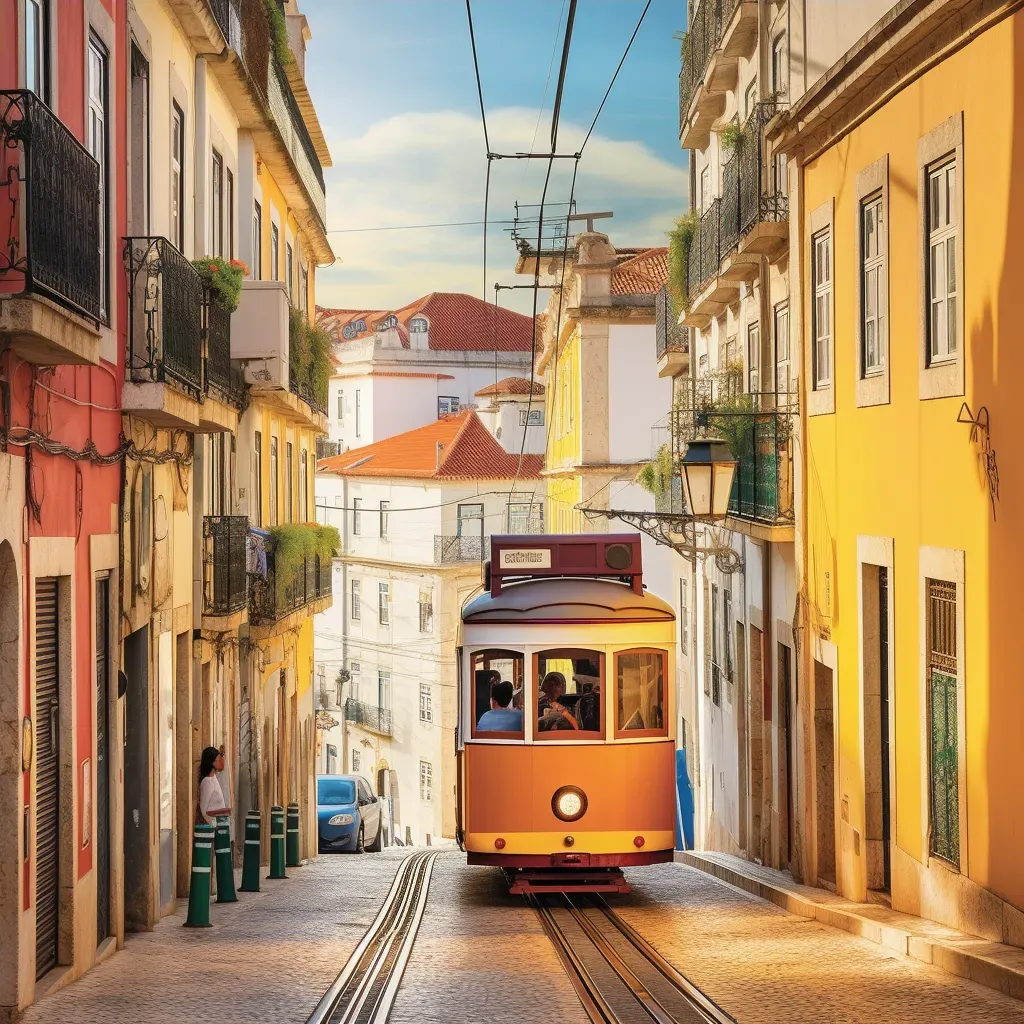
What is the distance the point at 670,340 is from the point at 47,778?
21247mm

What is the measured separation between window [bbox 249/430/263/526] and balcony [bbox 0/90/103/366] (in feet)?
44.2

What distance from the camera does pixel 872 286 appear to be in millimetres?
13664

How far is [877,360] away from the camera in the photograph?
44.3ft

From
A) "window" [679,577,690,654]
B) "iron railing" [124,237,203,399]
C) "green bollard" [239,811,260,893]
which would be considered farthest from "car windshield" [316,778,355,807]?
"iron railing" [124,237,203,399]

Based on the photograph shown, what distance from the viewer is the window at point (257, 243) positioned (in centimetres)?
2162

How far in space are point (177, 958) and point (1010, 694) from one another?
562cm

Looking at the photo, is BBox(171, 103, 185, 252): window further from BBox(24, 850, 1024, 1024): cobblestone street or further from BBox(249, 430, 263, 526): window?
BBox(249, 430, 263, 526): window

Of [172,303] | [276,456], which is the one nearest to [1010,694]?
[172,303]

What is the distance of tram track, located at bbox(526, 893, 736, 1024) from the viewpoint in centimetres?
868

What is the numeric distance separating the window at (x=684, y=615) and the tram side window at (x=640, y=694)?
1443cm

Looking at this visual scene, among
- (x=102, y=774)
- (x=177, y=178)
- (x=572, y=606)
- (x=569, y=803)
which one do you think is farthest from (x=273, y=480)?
(x=102, y=774)

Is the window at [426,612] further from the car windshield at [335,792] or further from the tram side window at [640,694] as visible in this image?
the tram side window at [640,694]

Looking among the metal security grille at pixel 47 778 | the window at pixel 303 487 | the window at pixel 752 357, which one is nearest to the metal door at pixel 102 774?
the metal security grille at pixel 47 778

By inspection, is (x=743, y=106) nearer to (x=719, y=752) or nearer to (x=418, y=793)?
(x=719, y=752)
